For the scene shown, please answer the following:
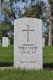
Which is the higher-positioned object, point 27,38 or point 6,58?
point 27,38

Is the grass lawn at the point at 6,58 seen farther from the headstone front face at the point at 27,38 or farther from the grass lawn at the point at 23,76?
the grass lawn at the point at 23,76

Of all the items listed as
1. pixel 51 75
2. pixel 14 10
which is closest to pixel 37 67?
pixel 51 75

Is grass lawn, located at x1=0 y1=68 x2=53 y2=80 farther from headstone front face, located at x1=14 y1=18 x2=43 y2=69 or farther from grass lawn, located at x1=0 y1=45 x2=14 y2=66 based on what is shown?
grass lawn, located at x1=0 y1=45 x2=14 y2=66

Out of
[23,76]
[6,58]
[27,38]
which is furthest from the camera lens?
[6,58]

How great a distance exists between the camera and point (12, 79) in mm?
8047

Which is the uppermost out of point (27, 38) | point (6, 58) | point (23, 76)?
point (27, 38)

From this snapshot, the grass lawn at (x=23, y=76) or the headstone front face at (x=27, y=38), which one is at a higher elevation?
the headstone front face at (x=27, y=38)

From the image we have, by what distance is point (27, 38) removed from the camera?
10844 mm

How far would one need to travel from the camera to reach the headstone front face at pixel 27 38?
426 inches

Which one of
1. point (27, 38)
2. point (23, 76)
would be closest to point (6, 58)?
point (27, 38)

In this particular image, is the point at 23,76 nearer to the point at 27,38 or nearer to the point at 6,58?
the point at 27,38

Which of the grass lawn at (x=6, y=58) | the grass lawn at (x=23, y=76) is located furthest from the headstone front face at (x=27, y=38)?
the grass lawn at (x=6, y=58)

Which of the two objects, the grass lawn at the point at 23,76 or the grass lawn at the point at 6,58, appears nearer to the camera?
the grass lawn at the point at 23,76

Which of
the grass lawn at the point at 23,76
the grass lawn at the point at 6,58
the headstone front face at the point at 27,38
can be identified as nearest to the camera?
the grass lawn at the point at 23,76
